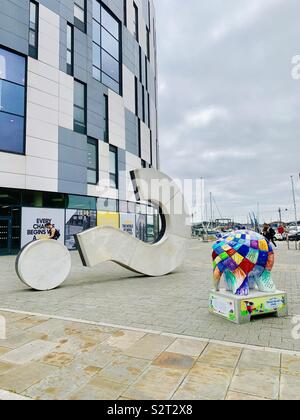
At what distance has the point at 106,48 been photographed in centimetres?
2464

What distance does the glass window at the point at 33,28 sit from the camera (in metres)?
18.5

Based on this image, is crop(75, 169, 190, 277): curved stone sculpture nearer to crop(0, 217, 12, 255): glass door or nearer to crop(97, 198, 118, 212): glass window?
crop(0, 217, 12, 255): glass door

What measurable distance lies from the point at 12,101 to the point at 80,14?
9.67 m

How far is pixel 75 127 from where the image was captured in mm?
21016

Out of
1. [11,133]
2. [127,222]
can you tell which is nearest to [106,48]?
[11,133]

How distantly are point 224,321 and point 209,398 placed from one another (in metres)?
2.69

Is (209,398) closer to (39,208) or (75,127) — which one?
(39,208)

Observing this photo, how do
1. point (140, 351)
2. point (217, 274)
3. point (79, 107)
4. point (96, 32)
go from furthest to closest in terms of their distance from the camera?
point (96, 32) < point (79, 107) < point (217, 274) < point (140, 351)

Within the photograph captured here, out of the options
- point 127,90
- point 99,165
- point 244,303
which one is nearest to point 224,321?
point 244,303

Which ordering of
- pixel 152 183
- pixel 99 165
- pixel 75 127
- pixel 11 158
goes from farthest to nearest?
pixel 99 165 < pixel 75 127 < pixel 11 158 < pixel 152 183

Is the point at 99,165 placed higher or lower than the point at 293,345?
higher

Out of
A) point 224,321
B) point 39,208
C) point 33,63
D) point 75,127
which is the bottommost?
point 224,321

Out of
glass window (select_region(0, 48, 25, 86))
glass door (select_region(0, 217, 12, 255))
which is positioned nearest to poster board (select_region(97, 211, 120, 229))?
glass door (select_region(0, 217, 12, 255))
